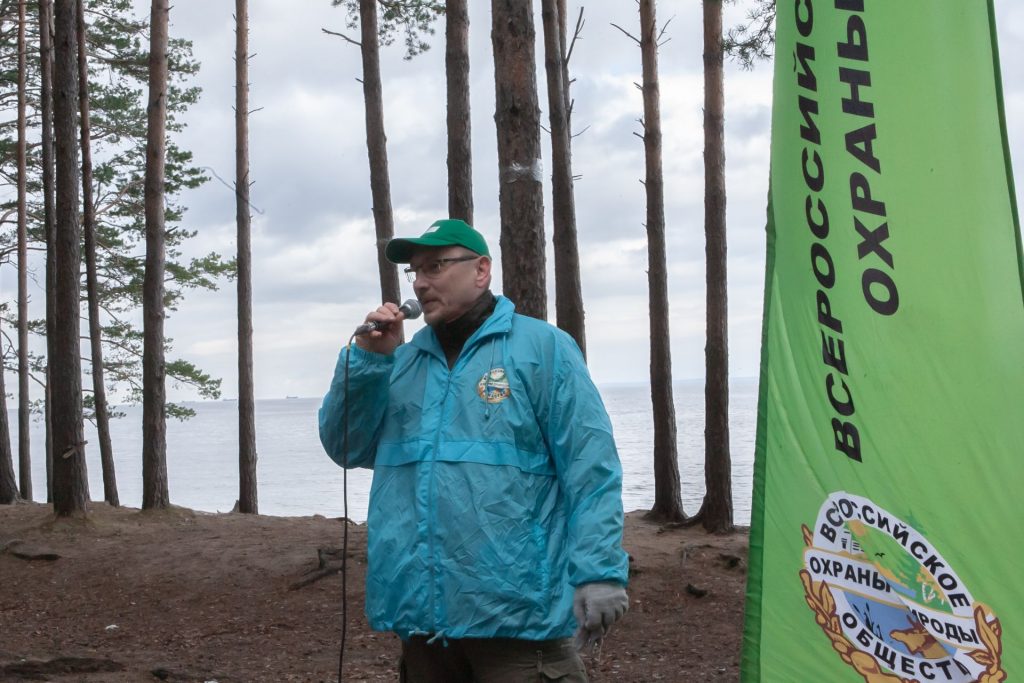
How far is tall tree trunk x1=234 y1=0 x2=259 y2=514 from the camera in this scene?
17.3 m

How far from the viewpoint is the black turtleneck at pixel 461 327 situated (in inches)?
128

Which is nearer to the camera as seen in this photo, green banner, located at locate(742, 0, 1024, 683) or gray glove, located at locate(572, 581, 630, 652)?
gray glove, located at locate(572, 581, 630, 652)

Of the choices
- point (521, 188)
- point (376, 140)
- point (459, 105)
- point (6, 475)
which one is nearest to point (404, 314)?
point (521, 188)

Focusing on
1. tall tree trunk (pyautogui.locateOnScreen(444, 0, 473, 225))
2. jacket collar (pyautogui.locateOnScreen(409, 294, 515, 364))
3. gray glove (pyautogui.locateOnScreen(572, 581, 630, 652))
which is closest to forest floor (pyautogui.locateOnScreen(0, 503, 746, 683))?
tall tree trunk (pyautogui.locateOnScreen(444, 0, 473, 225))

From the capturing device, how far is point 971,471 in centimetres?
300

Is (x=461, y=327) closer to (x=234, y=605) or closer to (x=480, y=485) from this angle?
(x=480, y=485)

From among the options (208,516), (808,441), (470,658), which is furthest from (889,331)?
(208,516)

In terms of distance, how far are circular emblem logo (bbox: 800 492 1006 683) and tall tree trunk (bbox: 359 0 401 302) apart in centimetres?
970

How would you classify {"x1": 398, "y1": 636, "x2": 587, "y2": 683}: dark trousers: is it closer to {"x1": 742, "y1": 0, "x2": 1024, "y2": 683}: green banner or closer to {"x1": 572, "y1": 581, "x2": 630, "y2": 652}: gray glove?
{"x1": 572, "y1": 581, "x2": 630, "y2": 652}: gray glove

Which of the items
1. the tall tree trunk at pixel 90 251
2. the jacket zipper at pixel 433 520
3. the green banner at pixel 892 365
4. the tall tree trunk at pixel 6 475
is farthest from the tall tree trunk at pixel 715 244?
the tall tree trunk at pixel 6 475

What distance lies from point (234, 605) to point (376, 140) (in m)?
5.82

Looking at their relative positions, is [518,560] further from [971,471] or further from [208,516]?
[208,516]

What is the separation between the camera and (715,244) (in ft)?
42.7

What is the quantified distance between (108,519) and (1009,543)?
1180 cm
